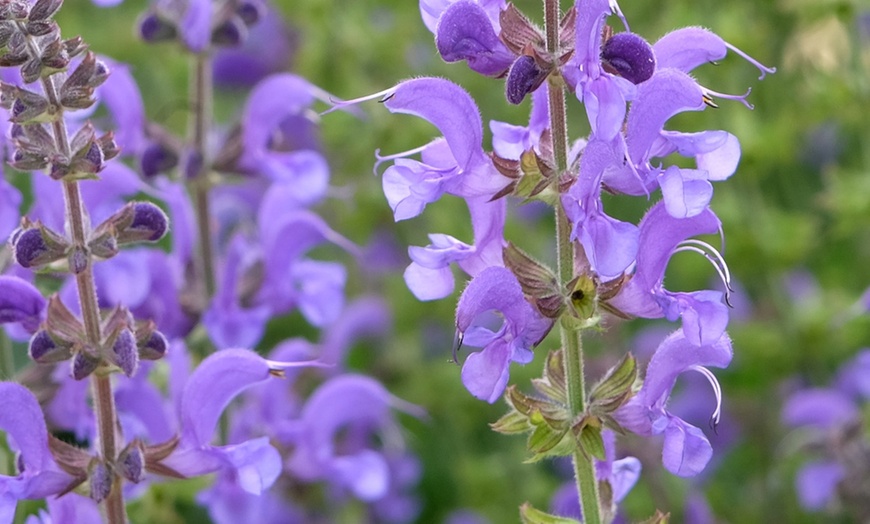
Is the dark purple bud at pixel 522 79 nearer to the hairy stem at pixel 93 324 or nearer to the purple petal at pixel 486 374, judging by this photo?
the purple petal at pixel 486 374

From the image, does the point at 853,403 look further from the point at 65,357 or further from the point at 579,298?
the point at 65,357

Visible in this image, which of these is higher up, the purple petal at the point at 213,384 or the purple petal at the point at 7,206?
the purple petal at the point at 7,206

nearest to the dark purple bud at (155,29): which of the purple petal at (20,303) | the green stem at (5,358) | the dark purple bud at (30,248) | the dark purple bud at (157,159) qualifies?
the dark purple bud at (157,159)

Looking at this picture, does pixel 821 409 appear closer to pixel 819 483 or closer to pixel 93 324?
pixel 819 483

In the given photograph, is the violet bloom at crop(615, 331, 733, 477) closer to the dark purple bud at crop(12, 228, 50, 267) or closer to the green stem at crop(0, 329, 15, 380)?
the dark purple bud at crop(12, 228, 50, 267)

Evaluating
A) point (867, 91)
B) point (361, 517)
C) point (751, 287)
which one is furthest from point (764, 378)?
point (361, 517)

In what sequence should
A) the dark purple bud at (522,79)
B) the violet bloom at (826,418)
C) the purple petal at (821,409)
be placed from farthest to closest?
the purple petal at (821,409), the violet bloom at (826,418), the dark purple bud at (522,79)

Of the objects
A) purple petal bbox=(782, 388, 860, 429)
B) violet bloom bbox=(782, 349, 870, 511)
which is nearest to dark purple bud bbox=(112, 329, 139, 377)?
violet bloom bbox=(782, 349, 870, 511)
